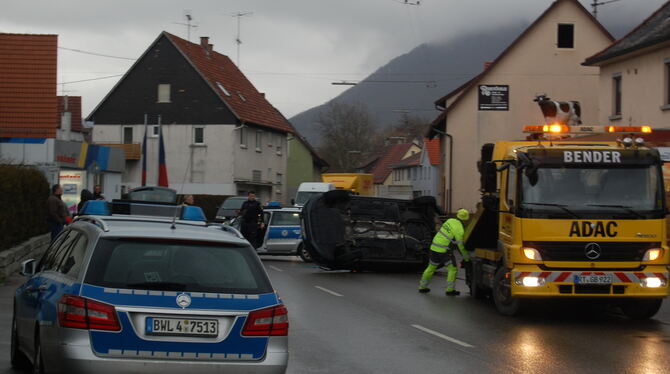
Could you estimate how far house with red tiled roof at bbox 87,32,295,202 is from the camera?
61719mm

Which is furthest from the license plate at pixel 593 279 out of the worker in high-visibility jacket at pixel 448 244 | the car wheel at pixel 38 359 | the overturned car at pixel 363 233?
the overturned car at pixel 363 233

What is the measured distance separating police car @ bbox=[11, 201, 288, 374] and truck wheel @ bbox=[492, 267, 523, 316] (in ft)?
26.5

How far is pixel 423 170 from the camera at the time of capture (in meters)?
99.4

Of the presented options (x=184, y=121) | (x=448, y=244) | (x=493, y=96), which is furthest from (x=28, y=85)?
(x=184, y=121)

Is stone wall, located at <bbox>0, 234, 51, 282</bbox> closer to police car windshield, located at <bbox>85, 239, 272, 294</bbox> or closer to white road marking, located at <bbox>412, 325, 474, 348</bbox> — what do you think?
white road marking, located at <bbox>412, 325, 474, 348</bbox>

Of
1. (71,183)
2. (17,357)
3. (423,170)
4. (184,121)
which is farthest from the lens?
(423,170)

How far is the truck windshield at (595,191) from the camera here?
14.7 metres

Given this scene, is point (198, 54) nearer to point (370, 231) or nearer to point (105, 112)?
point (105, 112)

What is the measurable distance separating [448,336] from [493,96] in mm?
37603

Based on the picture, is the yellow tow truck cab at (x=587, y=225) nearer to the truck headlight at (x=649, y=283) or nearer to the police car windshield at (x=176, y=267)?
the truck headlight at (x=649, y=283)

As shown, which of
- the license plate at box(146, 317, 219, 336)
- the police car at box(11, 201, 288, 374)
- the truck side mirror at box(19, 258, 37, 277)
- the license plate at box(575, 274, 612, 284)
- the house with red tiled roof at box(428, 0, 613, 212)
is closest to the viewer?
the police car at box(11, 201, 288, 374)

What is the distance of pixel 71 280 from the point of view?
7355 millimetres

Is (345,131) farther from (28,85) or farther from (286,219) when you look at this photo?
(286,219)

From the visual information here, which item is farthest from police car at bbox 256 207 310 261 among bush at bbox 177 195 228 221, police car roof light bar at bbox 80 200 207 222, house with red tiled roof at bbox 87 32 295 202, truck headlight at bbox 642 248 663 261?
house with red tiled roof at bbox 87 32 295 202
